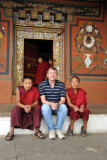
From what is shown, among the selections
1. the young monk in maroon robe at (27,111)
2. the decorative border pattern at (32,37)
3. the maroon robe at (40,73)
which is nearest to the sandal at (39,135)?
the young monk in maroon robe at (27,111)

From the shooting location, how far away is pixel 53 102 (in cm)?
311

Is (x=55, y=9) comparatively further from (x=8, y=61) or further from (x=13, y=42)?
(x=8, y=61)

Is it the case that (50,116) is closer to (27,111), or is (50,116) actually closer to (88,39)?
(27,111)

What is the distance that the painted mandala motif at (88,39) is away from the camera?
4.96 metres

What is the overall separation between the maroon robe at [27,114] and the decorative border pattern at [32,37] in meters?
2.11

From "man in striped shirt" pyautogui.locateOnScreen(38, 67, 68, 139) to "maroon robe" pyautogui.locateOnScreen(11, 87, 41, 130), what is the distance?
0.31 ft

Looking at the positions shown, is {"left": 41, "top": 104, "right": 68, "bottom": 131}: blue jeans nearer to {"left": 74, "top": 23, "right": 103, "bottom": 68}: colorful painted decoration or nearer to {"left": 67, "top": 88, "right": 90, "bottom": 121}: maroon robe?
{"left": 67, "top": 88, "right": 90, "bottom": 121}: maroon robe

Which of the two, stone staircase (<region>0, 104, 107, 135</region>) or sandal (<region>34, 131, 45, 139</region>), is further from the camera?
stone staircase (<region>0, 104, 107, 135</region>)

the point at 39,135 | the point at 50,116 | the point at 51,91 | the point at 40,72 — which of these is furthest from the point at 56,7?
the point at 39,135

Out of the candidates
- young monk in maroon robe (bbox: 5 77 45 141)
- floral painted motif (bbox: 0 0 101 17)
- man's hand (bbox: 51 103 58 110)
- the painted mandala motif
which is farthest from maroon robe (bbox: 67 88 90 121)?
floral painted motif (bbox: 0 0 101 17)

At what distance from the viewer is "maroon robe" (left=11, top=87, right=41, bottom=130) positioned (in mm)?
2818

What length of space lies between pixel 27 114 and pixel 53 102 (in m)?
0.45

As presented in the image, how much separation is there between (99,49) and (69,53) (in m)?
0.80

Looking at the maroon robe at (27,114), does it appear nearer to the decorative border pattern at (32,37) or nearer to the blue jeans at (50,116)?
the blue jeans at (50,116)
